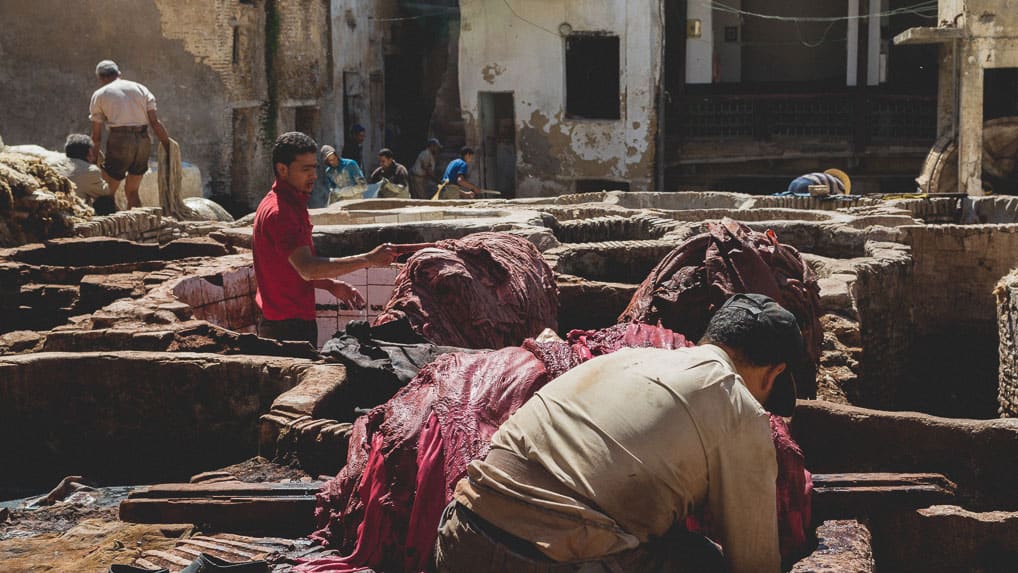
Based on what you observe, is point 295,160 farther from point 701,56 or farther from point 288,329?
point 701,56

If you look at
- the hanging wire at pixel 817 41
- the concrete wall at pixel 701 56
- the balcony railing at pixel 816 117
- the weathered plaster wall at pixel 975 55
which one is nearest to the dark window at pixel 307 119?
the balcony railing at pixel 816 117

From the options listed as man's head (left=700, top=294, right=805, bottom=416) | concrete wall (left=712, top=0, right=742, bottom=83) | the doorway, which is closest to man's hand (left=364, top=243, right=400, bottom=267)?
man's head (left=700, top=294, right=805, bottom=416)

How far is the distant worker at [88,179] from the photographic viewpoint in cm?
1370

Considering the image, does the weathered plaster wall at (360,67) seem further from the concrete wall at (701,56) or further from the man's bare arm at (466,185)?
the man's bare arm at (466,185)

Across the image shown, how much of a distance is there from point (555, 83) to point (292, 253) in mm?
20464

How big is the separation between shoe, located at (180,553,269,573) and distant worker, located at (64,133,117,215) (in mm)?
9998

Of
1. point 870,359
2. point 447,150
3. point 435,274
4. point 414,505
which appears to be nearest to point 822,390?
point 435,274

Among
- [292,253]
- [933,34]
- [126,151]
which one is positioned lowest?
[292,253]

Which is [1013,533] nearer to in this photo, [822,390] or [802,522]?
[802,522]

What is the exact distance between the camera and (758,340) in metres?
3.49

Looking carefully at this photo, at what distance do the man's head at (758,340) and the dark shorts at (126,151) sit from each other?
11315mm

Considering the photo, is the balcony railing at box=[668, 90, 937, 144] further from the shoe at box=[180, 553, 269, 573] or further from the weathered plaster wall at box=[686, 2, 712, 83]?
the shoe at box=[180, 553, 269, 573]

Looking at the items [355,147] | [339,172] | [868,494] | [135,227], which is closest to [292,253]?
[868,494]

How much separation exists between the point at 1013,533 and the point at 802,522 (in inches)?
40.0
